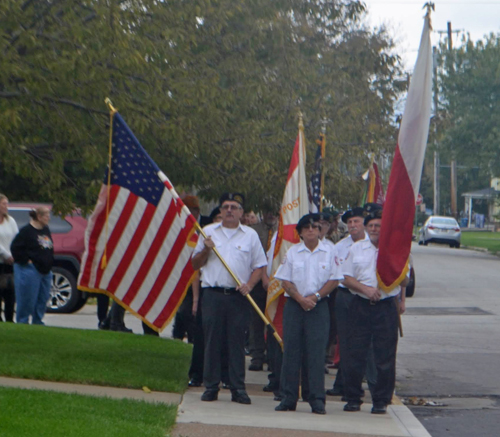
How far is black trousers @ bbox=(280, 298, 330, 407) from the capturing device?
8391 millimetres

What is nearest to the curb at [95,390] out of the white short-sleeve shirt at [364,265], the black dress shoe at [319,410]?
the black dress shoe at [319,410]

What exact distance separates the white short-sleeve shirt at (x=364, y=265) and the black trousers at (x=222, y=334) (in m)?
1.06

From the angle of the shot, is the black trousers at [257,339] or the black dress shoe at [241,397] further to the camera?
the black trousers at [257,339]

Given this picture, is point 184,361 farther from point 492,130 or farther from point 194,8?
point 492,130

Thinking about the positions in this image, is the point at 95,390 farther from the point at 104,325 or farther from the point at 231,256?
the point at 104,325

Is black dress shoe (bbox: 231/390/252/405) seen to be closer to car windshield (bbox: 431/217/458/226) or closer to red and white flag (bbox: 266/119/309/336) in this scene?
red and white flag (bbox: 266/119/309/336)

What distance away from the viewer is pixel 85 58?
9.64m

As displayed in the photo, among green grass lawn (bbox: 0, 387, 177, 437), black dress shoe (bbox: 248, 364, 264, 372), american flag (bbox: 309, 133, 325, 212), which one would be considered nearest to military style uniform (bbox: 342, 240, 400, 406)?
green grass lawn (bbox: 0, 387, 177, 437)

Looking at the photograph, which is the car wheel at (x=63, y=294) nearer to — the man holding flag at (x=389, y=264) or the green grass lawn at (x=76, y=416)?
the green grass lawn at (x=76, y=416)

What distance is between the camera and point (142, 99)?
1064 centimetres

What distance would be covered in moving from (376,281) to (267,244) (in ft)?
13.4

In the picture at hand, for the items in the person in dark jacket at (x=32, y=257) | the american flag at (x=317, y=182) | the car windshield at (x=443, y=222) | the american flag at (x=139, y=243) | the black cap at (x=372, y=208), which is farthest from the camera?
the car windshield at (x=443, y=222)

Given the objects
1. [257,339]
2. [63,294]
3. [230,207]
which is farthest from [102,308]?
[230,207]

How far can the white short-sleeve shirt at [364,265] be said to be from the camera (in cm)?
856
